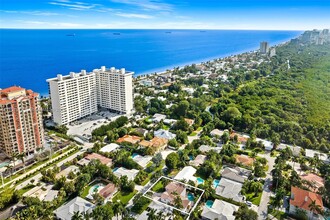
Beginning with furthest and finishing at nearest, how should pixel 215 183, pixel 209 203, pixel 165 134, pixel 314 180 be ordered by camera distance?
pixel 165 134, pixel 215 183, pixel 314 180, pixel 209 203

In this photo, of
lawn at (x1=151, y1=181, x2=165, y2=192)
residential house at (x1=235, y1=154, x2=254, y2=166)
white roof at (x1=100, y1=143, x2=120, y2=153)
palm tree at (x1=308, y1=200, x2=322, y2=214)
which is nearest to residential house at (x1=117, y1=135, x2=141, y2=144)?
white roof at (x1=100, y1=143, x2=120, y2=153)

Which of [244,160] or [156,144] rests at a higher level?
[156,144]

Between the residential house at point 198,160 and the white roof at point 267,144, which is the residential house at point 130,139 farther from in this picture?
the white roof at point 267,144

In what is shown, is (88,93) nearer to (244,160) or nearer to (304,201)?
(244,160)

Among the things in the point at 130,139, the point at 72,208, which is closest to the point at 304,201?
the point at 72,208

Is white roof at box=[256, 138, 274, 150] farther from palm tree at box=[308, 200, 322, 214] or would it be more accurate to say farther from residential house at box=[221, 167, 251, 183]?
palm tree at box=[308, 200, 322, 214]

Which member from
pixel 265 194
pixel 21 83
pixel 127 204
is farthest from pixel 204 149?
pixel 21 83
